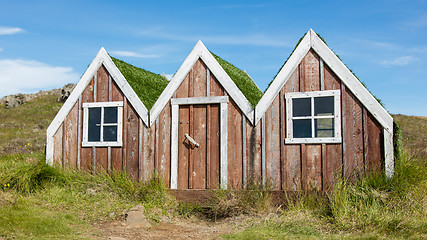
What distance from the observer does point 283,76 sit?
954 centimetres

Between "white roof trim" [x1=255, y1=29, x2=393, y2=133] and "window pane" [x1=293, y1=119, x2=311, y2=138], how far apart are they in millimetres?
861

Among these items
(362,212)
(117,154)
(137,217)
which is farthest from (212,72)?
(362,212)

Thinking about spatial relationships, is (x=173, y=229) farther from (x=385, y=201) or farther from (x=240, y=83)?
(x=240, y=83)

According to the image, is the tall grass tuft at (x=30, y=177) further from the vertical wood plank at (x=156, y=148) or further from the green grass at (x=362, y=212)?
the green grass at (x=362, y=212)

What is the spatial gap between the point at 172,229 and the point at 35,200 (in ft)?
12.5

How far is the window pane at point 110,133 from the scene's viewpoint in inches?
437

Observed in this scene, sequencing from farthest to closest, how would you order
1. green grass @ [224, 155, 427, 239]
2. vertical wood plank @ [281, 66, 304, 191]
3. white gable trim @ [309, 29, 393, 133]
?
vertical wood plank @ [281, 66, 304, 191], white gable trim @ [309, 29, 393, 133], green grass @ [224, 155, 427, 239]

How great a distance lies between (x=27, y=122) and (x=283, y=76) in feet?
120

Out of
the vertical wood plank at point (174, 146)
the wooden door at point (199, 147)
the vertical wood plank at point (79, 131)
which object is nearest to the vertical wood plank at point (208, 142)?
the wooden door at point (199, 147)

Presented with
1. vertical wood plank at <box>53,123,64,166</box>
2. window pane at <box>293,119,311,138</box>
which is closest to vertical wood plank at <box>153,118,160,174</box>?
vertical wood plank at <box>53,123,64,166</box>

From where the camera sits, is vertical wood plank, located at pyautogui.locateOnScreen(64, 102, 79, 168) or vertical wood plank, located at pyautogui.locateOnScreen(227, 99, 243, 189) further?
vertical wood plank, located at pyautogui.locateOnScreen(64, 102, 79, 168)

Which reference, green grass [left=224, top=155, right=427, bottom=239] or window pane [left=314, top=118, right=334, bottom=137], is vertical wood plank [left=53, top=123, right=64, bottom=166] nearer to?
green grass [left=224, top=155, right=427, bottom=239]

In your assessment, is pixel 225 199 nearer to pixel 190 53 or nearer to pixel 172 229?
pixel 172 229

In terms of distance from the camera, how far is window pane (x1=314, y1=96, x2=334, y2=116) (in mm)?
9414
